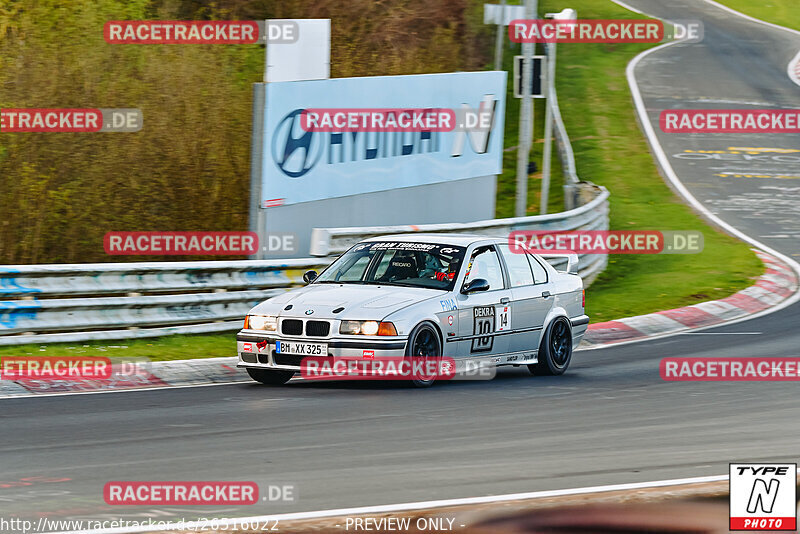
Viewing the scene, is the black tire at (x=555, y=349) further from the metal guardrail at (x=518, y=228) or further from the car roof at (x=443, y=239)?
the metal guardrail at (x=518, y=228)

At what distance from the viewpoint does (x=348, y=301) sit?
10797mm

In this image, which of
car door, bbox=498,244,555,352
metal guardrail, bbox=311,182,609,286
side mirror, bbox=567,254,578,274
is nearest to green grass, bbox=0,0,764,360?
metal guardrail, bbox=311,182,609,286

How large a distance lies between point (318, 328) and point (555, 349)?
3.07m

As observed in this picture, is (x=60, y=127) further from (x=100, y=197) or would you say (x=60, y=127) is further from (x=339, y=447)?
(x=339, y=447)

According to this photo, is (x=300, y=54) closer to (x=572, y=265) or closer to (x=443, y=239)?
(x=443, y=239)

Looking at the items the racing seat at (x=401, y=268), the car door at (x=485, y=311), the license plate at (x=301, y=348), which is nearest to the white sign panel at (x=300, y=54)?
the racing seat at (x=401, y=268)

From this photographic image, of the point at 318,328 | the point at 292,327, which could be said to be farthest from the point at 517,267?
the point at 292,327

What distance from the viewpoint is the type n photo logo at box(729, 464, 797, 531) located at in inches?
210

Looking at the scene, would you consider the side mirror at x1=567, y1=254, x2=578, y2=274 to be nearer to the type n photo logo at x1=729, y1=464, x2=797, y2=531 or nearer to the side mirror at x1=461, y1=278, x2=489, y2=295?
the side mirror at x1=461, y1=278, x2=489, y2=295

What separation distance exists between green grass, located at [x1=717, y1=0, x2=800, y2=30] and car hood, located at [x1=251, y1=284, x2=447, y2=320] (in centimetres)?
4186

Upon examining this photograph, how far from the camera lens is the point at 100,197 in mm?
18188

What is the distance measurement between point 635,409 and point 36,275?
6.50 metres

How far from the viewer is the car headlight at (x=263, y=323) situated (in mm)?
10703

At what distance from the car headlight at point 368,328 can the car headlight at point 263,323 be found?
65 cm
